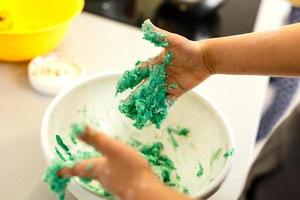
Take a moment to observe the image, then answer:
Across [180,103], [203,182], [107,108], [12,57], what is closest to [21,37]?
[12,57]

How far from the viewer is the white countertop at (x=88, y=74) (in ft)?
2.37

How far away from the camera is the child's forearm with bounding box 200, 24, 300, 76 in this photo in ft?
2.12

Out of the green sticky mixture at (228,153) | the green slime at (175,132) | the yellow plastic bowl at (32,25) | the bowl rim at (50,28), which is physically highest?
the bowl rim at (50,28)

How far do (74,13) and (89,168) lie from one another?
51 centimetres

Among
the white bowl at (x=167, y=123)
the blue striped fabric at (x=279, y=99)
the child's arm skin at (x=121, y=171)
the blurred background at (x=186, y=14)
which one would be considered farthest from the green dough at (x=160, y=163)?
the blue striped fabric at (x=279, y=99)

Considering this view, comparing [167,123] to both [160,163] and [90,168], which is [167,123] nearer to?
[160,163]

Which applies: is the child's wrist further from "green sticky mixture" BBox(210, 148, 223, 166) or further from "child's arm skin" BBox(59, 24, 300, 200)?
"green sticky mixture" BBox(210, 148, 223, 166)

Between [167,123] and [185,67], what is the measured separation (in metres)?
0.14

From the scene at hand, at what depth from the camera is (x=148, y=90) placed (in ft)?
2.23

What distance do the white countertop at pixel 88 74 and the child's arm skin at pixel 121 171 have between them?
246 millimetres

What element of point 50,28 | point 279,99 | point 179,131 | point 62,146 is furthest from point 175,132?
point 279,99

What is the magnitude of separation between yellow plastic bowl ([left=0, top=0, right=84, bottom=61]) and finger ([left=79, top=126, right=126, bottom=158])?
0.44 meters

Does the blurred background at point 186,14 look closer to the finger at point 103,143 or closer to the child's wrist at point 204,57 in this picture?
the child's wrist at point 204,57

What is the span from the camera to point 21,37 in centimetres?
85
